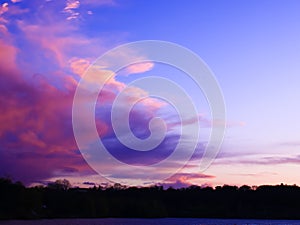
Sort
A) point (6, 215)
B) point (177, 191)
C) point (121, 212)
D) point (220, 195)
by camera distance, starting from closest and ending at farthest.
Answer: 1. point (6, 215)
2. point (121, 212)
3. point (220, 195)
4. point (177, 191)

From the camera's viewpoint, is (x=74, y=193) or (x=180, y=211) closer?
(x=74, y=193)

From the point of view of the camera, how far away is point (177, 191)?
19162 centimetres

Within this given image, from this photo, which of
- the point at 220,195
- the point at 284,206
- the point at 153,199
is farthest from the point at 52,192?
the point at 284,206

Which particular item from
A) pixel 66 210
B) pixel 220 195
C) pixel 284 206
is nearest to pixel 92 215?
pixel 66 210

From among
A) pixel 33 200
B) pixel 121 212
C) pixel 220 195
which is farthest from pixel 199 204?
pixel 33 200

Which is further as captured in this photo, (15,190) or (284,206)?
(284,206)

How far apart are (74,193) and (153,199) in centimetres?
3281

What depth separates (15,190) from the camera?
134250 millimetres

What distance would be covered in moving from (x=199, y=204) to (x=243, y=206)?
1401cm

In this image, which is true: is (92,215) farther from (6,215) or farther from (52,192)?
(6,215)

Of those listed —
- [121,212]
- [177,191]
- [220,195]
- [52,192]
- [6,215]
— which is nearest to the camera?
[6,215]

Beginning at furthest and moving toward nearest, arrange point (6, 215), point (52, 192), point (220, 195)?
point (220, 195) → point (52, 192) → point (6, 215)

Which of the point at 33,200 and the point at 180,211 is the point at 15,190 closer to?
the point at 33,200

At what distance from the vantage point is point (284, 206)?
163 m
